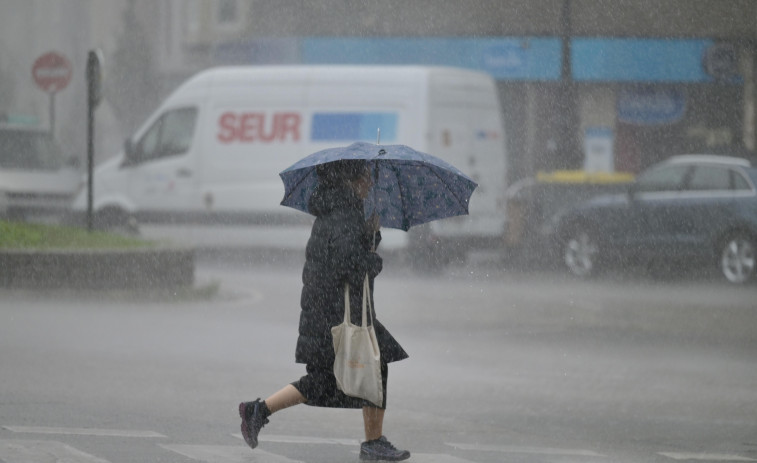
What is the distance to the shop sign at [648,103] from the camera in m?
30.3

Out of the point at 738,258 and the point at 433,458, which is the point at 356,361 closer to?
the point at 433,458

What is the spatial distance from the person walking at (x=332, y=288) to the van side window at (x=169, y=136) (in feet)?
42.5

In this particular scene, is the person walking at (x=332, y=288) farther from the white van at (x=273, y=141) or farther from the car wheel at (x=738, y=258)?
the car wheel at (x=738, y=258)

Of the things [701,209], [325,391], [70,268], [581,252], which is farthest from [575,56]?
[325,391]

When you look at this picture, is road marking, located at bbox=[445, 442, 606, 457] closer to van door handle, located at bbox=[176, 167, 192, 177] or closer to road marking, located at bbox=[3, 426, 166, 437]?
road marking, located at bbox=[3, 426, 166, 437]

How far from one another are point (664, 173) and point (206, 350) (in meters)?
8.93

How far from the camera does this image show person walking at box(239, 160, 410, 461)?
6281 millimetres

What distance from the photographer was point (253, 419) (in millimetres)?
6453

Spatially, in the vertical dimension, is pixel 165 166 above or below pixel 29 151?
below

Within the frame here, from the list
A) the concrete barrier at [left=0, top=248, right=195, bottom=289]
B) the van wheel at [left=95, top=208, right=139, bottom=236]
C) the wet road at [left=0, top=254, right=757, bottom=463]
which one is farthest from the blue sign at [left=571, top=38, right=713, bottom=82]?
the concrete barrier at [left=0, top=248, right=195, bottom=289]

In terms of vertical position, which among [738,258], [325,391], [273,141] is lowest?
[325,391]

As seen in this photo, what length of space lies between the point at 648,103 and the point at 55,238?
703 inches

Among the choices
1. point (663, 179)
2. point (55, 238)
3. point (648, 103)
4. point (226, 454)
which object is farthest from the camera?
point (648, 103)

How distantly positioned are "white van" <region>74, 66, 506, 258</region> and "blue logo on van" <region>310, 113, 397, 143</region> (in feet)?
0.04
